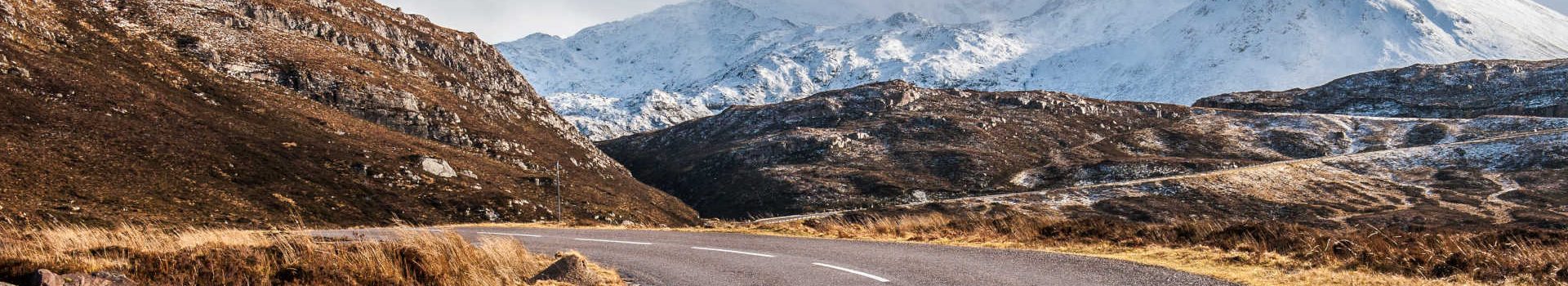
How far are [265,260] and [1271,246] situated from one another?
1956 cm

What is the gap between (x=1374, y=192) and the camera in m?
125

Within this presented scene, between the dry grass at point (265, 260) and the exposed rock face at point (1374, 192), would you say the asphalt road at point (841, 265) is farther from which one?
the exposed rock face at point (1374, 192)

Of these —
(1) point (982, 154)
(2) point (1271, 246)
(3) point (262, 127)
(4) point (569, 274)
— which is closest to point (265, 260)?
(4) point (569, 274)

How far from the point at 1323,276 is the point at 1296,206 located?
11448 cm

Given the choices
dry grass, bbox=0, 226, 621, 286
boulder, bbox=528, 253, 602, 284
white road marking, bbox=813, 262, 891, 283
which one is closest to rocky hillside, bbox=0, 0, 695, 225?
dry grass, bbox=0, 226, 621, 286

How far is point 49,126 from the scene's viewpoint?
5706cm

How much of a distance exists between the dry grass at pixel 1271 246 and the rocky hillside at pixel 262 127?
78.8 ft

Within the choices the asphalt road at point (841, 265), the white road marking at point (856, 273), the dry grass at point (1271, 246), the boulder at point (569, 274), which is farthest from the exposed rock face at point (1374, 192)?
the boulder at point (569, 274)

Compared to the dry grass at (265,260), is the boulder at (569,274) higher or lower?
lower

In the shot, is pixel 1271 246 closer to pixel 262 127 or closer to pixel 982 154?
pixel 262 127

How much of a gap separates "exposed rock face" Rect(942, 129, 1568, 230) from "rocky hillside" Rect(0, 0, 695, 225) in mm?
59639

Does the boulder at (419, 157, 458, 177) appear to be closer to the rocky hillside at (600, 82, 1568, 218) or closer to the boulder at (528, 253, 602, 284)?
the rocky hillside at (600, 82, 1568, 218)

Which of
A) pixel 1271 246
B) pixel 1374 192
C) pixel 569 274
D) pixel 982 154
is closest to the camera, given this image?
pixel 569 274

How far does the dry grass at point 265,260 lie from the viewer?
36.8 feet
